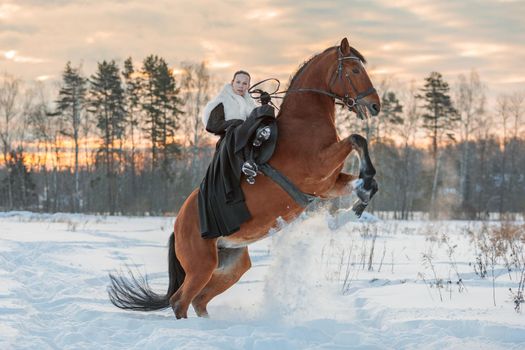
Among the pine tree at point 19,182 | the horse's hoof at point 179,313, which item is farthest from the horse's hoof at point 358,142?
the pine tree at point 19,182

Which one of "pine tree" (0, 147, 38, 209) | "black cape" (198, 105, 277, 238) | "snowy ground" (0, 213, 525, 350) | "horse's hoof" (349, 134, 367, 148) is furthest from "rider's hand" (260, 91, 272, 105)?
"pine tree" (0, 147, 38, 209)

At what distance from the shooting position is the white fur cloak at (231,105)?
6.12m

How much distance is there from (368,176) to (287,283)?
5.20 feet

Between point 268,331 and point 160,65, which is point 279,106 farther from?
point 160,65

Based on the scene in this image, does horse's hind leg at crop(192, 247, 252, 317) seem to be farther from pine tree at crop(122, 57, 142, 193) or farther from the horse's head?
pine tree at crop(122, 57, 142, 193)

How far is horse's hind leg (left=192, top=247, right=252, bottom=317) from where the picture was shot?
6535 mm

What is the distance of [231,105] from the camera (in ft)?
20.1

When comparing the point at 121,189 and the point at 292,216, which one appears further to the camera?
the point at 121,189

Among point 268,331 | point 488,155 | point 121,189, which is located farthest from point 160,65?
point 268,331

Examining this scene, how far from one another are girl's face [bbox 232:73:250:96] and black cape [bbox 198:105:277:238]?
43cm

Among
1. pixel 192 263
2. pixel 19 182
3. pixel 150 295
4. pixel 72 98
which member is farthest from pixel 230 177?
pixel 19 182

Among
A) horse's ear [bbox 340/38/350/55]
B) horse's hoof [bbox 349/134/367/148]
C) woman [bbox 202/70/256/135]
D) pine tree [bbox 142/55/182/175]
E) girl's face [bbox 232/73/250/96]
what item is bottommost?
horse's hoof [bbox 349/134/367/148]

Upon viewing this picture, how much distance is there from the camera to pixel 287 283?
19.8 ft

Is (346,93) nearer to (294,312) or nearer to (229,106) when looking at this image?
(229,106)
